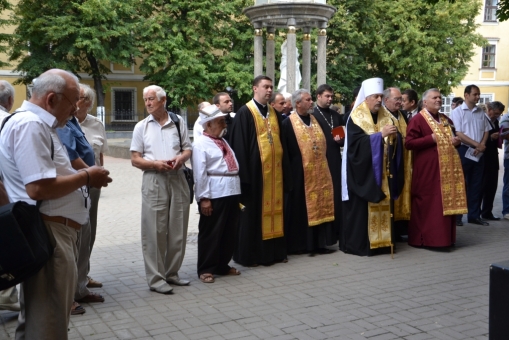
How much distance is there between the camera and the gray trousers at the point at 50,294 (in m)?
3.44

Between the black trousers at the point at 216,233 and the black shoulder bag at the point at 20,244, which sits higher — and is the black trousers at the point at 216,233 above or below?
below

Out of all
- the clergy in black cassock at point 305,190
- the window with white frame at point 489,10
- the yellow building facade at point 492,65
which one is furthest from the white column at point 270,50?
the window with white frame at point 489,10

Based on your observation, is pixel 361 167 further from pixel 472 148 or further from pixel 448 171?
pixel 472 148

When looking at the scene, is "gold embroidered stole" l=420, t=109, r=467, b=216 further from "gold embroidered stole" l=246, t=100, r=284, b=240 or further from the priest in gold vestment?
"gold embroidered stole" l=246, t=100, r=284, b=240

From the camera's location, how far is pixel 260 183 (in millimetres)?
7164

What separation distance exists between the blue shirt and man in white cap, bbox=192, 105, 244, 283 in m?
1.31

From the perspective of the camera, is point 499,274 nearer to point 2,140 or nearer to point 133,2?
point 2,140

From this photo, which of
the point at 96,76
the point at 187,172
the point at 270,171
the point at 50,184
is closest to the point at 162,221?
the point at 187,172

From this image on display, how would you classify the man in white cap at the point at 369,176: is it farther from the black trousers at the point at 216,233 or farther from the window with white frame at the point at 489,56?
the window with white frame at the point at 489,56

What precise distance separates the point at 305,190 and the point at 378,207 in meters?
0.91

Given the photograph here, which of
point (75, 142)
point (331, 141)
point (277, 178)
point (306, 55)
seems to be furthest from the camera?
point (306, 55)

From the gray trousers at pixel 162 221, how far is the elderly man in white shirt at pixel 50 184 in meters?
2.32

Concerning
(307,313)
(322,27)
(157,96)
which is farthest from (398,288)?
(322,27)

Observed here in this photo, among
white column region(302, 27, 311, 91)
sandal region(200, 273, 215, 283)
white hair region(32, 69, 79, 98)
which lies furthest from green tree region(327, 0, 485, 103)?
white hair region(32, 69, 79, 98)
